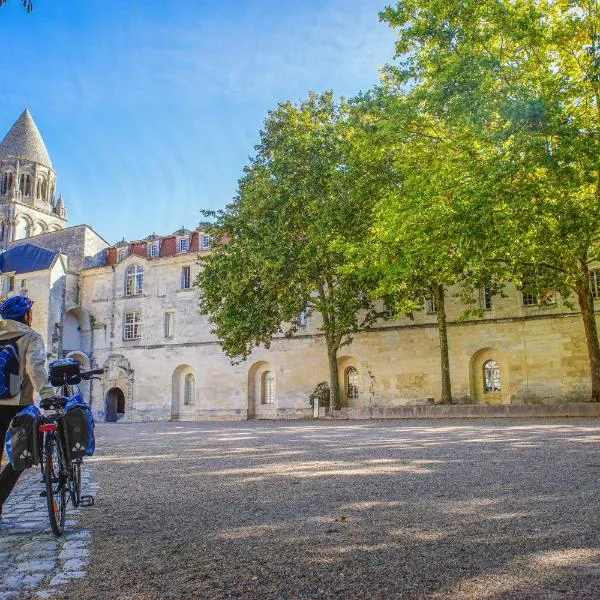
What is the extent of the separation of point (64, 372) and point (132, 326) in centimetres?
3673

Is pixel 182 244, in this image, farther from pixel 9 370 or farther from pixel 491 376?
pixel 9 370

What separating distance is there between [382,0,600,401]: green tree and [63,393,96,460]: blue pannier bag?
44.7ft

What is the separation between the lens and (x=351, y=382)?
34.0m

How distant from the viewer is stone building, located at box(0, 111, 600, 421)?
94.1 feet

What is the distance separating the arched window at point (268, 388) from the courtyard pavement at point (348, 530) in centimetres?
2718

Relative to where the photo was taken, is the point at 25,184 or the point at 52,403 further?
the point at 25,184

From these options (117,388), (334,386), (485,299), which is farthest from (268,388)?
(485,299)

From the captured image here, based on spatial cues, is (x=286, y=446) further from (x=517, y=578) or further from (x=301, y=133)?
(x=301, y=133)

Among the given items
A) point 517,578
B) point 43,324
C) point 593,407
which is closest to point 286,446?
point 517,578

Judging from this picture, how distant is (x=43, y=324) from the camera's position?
40.3 m

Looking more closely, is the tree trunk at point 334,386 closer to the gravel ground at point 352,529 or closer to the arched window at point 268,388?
the arched window at point 268,388

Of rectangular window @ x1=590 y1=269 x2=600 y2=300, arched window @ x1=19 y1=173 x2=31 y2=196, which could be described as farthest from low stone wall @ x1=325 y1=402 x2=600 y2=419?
arched window @ x1=19 y1=173 x2=31 y2=196

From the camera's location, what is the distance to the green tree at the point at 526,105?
16500mm

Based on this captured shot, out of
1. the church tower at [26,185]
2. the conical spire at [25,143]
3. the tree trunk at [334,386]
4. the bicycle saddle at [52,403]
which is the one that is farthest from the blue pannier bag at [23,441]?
the conical spire at [25,143]
